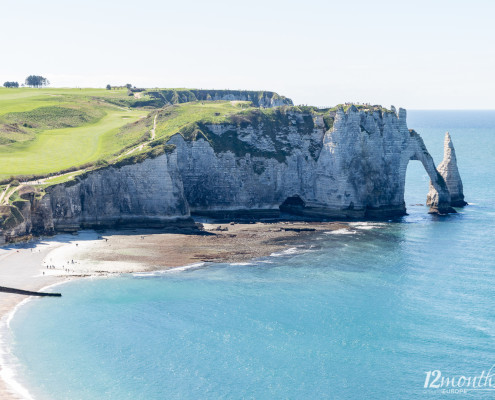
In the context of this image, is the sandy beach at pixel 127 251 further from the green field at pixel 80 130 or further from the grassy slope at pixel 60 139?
the grassy slope at pixel 60 139

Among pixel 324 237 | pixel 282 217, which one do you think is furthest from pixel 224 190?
pixel 324 237

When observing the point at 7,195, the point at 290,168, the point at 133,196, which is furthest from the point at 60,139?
the point at 290,168

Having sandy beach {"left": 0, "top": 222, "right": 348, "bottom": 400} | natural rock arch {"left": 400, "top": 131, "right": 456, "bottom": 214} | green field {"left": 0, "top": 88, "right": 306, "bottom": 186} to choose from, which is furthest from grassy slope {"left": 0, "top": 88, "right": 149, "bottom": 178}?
natural rock arch {"left": 400, "top": 131, "right": 456, "bottom": 214}

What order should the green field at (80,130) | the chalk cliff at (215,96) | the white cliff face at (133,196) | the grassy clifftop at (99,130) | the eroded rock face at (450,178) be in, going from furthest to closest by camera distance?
the chalk cliff at (215,96) < the eroded rock face at (450,178) < the grassy clifftop at (99,130) < the green field at (80,130) < the white cliff face at (133,196)

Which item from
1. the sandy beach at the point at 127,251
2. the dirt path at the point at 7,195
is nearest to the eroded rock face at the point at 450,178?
the sandy beach at the point at 127,251

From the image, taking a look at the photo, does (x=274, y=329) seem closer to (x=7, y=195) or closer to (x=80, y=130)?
(x=7, y=195)

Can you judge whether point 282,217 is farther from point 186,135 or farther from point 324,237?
point 186,135

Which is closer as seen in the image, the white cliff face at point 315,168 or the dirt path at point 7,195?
the dirt path at point 7,195
